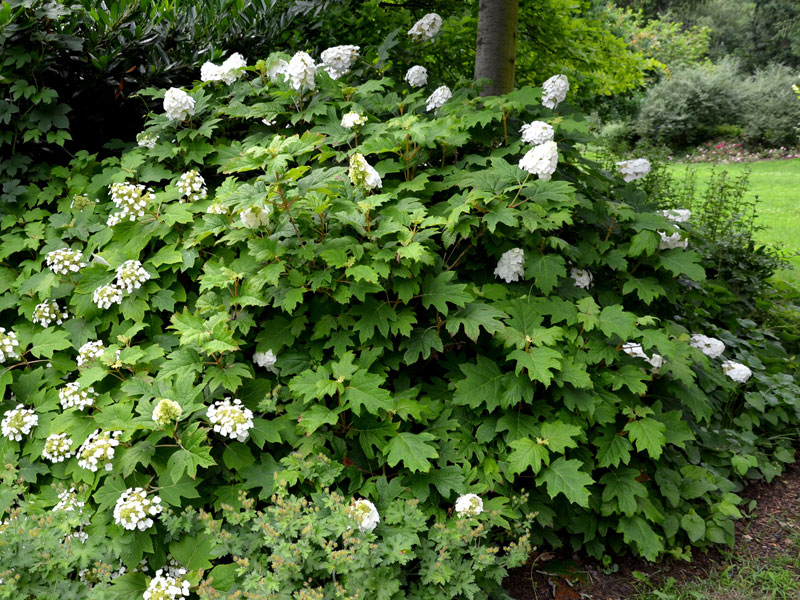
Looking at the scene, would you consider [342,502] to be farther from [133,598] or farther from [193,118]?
[193,118]

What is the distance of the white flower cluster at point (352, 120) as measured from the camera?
316 cm

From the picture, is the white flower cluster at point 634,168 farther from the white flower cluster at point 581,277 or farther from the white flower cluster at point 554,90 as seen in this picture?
the white flower cluster at point 581,277

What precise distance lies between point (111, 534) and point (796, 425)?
4.04 m

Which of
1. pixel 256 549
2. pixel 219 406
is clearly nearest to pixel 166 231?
pixel 219 406

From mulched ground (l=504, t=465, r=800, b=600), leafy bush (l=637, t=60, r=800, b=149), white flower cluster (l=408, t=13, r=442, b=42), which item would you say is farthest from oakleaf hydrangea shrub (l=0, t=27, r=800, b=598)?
leafy bush (l=637, t=60, r=800, b=149)

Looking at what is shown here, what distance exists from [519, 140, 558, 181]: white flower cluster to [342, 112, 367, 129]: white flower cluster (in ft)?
3.03

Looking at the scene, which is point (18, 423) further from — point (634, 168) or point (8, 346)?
point (634, 168)

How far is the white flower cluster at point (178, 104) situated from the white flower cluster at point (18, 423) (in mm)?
1732

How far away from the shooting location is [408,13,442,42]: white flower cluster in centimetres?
419

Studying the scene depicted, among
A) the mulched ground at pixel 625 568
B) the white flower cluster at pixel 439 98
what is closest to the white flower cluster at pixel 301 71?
the white flower cluster at pixel 439 98

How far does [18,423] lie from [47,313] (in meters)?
0.60

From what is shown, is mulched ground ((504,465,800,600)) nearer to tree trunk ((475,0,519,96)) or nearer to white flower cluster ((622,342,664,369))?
white flower cluster ((622,342,664,369))

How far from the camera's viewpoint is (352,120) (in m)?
3.16

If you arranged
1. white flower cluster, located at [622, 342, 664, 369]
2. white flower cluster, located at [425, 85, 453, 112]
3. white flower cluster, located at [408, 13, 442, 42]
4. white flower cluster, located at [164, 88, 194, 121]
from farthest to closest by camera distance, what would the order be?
1. white flower cluster, located at [408, 13, 442, 42]
2. white flower cluster, located at [425, 85, 453, 112]
3. white flower cluster, located at [164, 88, 194, 121]
4. white flower cluster, located at [622, 342, 664, 369]
